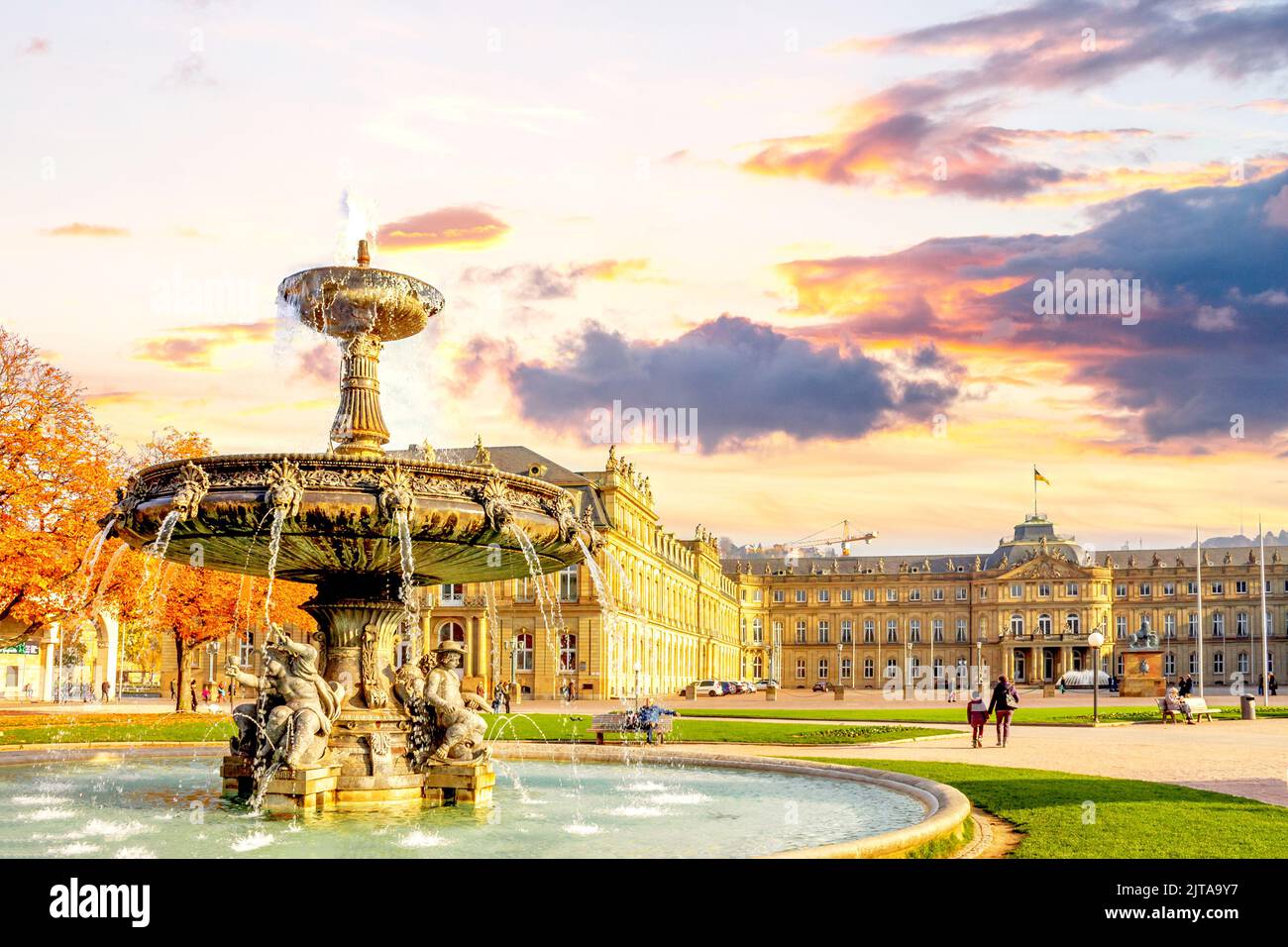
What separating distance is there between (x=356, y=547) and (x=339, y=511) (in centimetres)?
88

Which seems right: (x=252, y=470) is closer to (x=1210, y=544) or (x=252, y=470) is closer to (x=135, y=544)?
(x=135, y=544)

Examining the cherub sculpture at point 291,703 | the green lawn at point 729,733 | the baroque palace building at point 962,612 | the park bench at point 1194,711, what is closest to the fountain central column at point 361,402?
the cherub sculpture at point 291,703

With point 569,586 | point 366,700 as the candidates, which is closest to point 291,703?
point 366,700

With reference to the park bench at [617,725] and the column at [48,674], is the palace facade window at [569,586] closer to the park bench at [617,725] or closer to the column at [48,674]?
the column at [48,674]

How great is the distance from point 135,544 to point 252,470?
2516mm

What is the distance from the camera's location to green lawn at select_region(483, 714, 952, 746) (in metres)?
28.0

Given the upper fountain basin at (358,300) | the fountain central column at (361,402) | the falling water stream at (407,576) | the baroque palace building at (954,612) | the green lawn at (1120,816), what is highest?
the upper fountain basin at (358,300)

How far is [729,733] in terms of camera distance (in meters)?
31.6

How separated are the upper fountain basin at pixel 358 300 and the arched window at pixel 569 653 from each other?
206 feet

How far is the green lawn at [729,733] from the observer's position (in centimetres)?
2795
